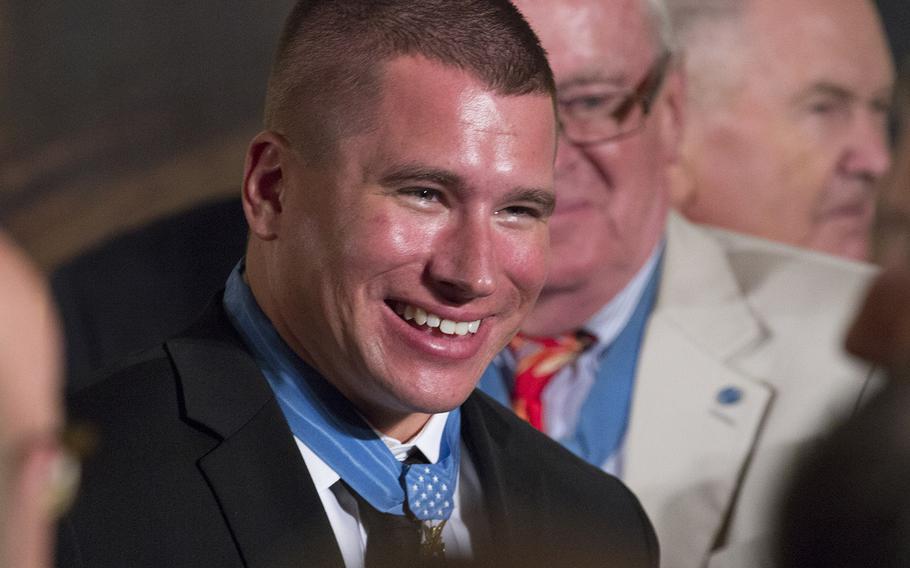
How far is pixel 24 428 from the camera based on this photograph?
1878mm

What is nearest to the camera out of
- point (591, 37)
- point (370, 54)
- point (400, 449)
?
point (370, 54)

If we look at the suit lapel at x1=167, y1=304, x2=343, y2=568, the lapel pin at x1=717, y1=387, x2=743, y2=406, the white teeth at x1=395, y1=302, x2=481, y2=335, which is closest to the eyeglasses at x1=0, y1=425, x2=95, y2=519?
the suit lapel at x1=167, y1=304, x2=343, y2=568

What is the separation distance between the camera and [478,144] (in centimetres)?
226

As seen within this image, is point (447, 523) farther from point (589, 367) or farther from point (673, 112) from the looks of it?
point (673, 112)

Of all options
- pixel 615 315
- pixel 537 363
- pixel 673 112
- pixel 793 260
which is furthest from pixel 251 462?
pixel 793 260

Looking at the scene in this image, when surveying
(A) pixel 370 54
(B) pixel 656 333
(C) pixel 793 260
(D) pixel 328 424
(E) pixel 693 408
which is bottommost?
(E) pixel 693 408

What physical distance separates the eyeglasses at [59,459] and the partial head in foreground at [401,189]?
0.36m

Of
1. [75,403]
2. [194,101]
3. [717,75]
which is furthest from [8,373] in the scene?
[717,75]

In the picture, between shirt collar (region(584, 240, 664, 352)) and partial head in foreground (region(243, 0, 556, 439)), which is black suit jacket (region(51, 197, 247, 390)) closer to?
partial head in foreground (region(243, 0, 556, 439))

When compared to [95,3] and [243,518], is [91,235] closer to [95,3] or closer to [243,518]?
[95,3]

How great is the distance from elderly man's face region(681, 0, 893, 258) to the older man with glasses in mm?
93

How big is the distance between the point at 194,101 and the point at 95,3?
26 centimetres

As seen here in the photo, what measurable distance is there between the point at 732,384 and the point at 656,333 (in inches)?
7.5

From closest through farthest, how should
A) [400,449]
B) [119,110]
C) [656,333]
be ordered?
[400,449] < [119,110] < [656,333]
